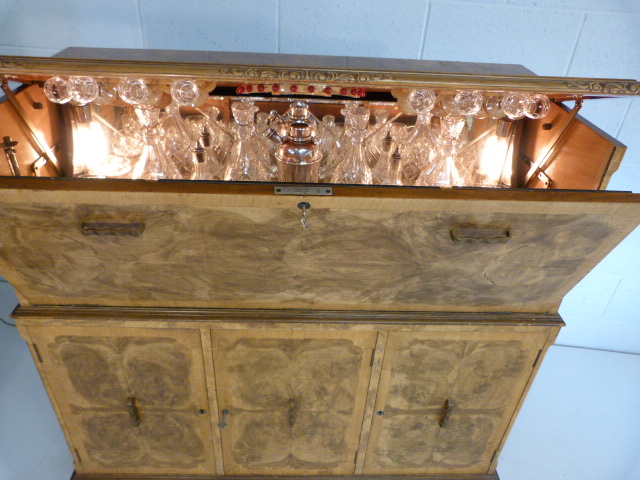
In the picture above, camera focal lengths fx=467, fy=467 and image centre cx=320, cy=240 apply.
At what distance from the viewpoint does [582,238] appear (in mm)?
1033

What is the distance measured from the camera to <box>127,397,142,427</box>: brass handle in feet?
4.19

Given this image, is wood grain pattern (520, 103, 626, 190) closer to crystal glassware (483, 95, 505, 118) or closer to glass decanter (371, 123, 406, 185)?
crystal glassware (483, 95, 505, 118)

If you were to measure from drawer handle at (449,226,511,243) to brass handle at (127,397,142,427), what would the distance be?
0.96 m

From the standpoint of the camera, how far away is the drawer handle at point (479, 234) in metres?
1.01

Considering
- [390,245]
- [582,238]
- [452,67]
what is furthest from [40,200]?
[582,238]

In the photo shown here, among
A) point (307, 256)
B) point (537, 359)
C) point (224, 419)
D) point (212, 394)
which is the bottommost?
point (224, 419)

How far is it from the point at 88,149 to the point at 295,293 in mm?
720

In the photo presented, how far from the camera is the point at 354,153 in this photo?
4.38ft

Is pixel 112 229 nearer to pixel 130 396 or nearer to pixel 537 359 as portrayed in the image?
pixel 130 396

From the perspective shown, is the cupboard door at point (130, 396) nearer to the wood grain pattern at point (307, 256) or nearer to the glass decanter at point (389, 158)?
the wood grain pattern at point (307, 256)

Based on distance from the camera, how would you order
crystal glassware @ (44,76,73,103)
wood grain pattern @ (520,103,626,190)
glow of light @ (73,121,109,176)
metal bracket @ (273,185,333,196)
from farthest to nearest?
glow of light @ (73,121,109,176), crystal glassware @ (44,76,73,103), wood grain pattern @ (520,103,626,190), metal bracket @ (273,185,333,196)

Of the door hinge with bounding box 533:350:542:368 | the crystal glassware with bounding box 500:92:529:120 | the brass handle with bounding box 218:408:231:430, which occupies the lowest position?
the brass handle with bounding box 218:408:231:430

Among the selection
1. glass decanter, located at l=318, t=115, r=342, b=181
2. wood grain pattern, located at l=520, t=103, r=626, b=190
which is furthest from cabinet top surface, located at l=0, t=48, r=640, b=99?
glass decanter, located at l=318, t=115, r=342, b=181

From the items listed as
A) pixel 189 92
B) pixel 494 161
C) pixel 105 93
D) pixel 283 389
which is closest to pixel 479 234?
pixel 494 161
